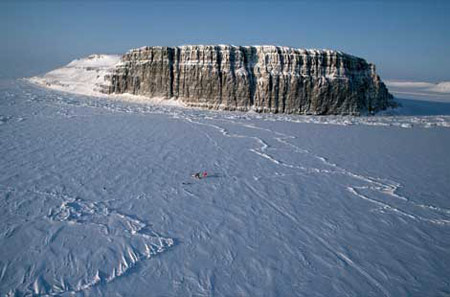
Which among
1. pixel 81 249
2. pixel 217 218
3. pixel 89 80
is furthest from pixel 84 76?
pixel 81 249

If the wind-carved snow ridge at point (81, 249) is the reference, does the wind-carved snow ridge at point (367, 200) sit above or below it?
above

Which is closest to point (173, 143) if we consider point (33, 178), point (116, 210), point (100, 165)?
point (100, 165)

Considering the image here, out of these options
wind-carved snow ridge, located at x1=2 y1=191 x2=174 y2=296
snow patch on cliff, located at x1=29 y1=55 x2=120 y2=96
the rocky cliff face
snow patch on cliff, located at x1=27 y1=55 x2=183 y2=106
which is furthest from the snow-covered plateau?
snow patch on cliff, located at x1=29 y1=55 x2=120 y2=96

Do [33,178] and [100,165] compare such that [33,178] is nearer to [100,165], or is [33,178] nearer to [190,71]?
[100,165]

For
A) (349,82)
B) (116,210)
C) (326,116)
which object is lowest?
(116,210)

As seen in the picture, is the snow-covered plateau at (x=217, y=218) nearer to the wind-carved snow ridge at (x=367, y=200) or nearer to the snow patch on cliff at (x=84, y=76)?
the wind-carved snow ridge at (x=367, y=200)

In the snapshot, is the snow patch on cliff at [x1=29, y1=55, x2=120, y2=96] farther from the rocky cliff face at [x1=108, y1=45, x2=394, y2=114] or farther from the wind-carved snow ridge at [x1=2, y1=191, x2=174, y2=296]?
the wind-carved snow ridge at [x1=2, y1=191, x2=174, y2=296]

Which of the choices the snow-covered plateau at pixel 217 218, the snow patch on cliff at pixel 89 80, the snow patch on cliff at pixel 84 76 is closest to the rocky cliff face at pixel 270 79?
the snow patch on cliff at pixel 89 80
